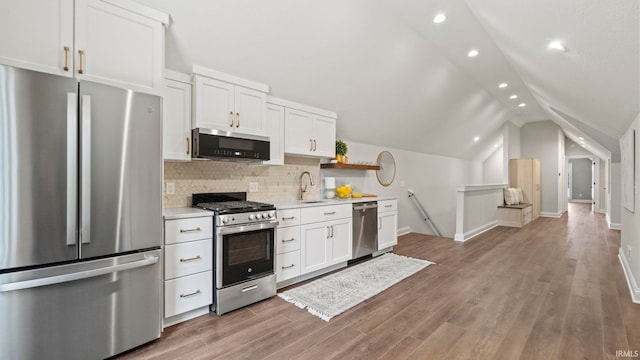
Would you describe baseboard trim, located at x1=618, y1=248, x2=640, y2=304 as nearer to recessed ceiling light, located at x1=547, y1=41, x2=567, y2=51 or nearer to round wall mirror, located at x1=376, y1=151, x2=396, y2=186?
recessed ceiling light, located at x1=547, y1=41, x2=567, y2=51

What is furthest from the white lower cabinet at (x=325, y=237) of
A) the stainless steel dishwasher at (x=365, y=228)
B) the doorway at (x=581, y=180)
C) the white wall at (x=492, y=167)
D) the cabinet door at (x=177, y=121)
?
the doorway at (x=581, y=180)

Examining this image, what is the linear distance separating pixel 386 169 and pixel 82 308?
16.4 ft

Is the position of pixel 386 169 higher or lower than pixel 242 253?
higher

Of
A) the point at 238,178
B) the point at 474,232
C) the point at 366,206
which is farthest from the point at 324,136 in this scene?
the point at 474,232

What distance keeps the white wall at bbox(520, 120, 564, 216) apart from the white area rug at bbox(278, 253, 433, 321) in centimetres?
801

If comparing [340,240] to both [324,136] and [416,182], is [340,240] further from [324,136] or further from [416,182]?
[416,182]

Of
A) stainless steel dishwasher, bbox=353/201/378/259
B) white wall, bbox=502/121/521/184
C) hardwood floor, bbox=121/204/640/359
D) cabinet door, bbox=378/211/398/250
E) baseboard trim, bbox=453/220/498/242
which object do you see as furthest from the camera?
white wall, bbox=502/121/521/184

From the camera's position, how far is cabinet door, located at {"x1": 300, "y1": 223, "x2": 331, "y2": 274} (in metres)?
3.28

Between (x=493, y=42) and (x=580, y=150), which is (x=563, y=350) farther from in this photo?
(x=580, y=150)

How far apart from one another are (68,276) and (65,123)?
2.98 ft

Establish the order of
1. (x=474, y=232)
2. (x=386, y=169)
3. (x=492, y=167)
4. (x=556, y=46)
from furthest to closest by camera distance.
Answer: (x=492, y=167)
(x=474, y=232)
(x=386, y=169)
(x=556, y=46)

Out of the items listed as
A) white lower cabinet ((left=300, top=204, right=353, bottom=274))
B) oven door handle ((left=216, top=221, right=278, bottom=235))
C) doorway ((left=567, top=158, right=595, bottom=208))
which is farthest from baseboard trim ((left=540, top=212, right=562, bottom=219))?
oven door handle ((left=216, top=221, right=278, bottom=235))

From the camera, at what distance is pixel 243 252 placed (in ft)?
8.82

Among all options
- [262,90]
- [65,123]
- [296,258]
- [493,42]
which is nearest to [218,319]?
[296,258]
